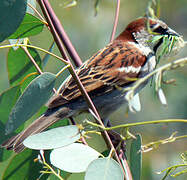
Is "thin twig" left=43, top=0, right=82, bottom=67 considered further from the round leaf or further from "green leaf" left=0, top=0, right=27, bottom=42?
the round leaf

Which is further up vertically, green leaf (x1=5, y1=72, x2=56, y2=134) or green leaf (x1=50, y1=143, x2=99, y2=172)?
green leaf (x1=5, y1=72, x2=56, y2=134)

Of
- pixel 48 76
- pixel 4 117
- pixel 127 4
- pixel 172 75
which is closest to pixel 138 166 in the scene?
pixel 48 76

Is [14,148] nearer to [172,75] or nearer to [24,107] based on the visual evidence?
[24,107]

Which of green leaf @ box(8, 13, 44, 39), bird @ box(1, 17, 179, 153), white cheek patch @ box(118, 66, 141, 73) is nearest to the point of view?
green leaf @ box(8, 13, 44, 39)

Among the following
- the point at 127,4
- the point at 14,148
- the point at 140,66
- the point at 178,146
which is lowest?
the point at 178,146

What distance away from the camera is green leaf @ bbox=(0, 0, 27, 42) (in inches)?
73.2

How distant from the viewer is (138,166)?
2064 millimetres

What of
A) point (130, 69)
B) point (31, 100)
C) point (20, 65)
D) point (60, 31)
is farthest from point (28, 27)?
point (130, 69)

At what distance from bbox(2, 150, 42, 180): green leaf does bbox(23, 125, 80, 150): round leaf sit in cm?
50

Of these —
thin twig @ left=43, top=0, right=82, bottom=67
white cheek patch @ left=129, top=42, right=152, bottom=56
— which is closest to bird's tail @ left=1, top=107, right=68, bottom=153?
thin twig @ left=43, top=0, right=82, bottom=67

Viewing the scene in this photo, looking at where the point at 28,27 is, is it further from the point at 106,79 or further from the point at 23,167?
the point at 106,79

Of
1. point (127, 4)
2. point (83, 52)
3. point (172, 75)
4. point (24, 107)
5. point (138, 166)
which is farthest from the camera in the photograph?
point (127, 4)

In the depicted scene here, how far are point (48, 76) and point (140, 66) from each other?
1.38 m

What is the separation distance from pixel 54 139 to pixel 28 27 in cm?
73
